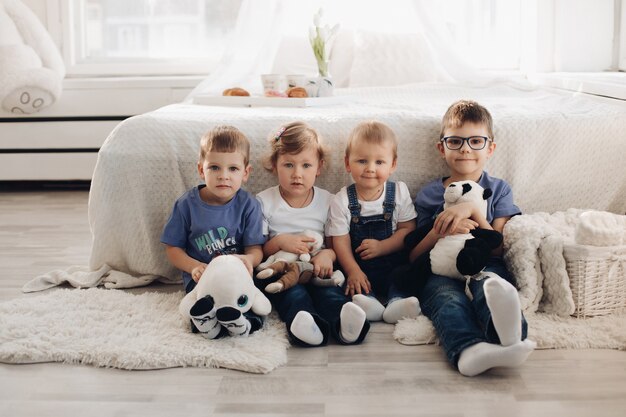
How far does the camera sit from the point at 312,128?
7.97ft

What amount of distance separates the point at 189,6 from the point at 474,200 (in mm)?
3136

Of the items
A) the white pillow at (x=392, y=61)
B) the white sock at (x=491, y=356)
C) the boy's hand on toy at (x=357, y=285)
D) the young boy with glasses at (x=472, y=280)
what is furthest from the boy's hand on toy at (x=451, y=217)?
the white pillow at (x=392, y=61)

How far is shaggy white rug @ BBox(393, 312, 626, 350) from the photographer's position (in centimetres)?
195

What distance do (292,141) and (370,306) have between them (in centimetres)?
56

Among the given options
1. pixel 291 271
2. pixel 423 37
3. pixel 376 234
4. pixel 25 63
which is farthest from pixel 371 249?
pixel 25 63

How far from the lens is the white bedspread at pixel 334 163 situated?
2.49 meters

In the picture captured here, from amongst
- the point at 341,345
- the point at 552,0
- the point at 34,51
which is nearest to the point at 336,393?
the point at 341,345

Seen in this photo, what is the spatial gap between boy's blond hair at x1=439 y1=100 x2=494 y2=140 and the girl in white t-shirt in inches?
16.4

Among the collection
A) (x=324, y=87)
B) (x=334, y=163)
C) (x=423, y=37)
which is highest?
(x=423, y=37)

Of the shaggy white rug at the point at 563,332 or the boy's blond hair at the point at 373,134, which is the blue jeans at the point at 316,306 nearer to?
the shaggy white rug at the point at 563,332

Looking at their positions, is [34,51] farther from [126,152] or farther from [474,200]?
[474,200]

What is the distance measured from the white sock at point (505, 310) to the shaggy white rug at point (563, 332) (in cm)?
26

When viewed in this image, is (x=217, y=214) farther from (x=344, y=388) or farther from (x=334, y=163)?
(x=344, y=388)

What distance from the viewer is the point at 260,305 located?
204 cm
